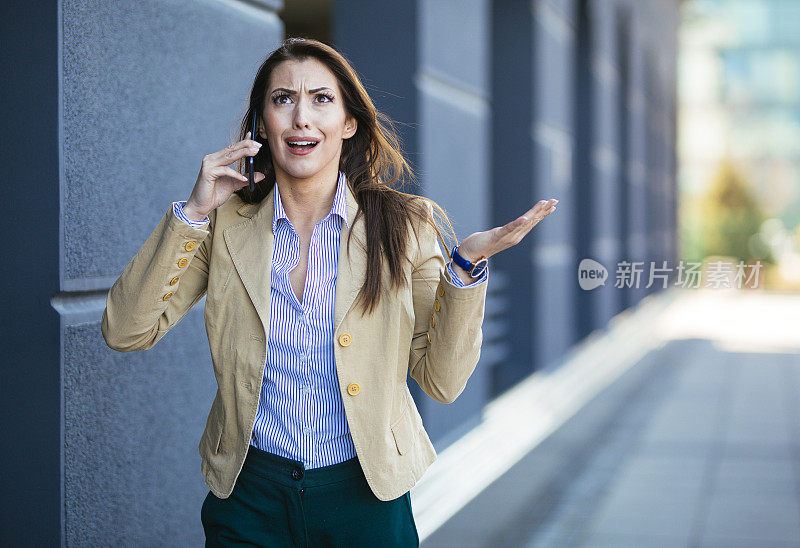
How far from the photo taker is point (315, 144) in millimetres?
2318

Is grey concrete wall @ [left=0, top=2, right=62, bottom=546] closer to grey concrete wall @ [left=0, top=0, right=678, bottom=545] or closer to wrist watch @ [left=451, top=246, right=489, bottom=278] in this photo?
grey concrete wall @ [left=0, top=0, right=678, bottom=545]

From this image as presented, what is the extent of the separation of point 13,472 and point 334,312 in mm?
1291

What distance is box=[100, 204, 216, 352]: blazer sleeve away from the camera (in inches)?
84.7

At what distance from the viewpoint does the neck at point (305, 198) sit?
2.38 meters

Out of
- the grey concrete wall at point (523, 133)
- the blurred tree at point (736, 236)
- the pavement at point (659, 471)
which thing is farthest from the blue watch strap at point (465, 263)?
the blurred tree at point (736, 236)

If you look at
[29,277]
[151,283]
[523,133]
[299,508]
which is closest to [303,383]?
[299,508]

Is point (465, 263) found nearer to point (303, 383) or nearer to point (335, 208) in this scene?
point (335, 208)

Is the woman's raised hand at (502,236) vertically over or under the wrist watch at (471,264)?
over

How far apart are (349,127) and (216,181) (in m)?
0.43

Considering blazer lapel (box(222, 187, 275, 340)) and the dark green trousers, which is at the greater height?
blazer lapel (box(222, 187, 275, 340))

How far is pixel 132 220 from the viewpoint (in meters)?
3.23

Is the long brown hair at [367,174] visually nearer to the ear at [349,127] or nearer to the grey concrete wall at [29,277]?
the ear at [349,127]

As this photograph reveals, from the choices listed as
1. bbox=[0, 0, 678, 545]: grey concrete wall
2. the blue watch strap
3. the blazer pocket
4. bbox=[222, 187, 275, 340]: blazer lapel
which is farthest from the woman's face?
bbox=[0, 0, 678, 545]: grey concrete wall

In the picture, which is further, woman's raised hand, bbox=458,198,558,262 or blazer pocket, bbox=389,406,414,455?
blazer pocket, bbox=389,406,414,455
